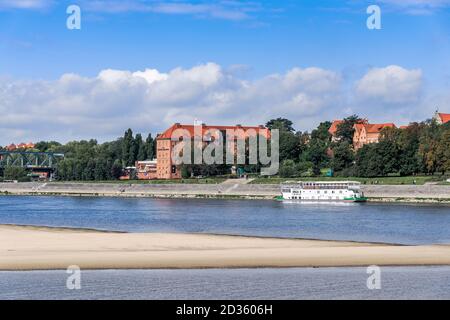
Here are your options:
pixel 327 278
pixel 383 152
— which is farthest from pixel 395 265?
pixel 383 152

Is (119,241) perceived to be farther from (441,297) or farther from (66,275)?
(441,297)

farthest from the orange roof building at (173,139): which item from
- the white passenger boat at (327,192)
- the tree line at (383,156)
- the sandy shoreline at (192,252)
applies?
the sandy shoreline at (192,252)

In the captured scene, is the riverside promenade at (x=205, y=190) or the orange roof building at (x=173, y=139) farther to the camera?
the orange roof building at (x=173, y=139)

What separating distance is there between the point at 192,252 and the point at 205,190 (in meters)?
107

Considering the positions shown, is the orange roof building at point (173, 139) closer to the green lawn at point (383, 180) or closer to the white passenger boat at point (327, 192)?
the green lawn at point (383, 180)

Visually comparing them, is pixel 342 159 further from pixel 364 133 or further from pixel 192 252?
pixel 192 252

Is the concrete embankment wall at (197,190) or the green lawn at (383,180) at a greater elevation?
the green lawn at (383,180)

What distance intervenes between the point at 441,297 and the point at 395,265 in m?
8.55

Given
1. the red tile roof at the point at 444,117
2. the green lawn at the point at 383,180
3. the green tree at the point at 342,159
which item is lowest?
the green lawn at the point at 383,180

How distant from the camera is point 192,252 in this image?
4444 cm

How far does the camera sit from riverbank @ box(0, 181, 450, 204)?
115m

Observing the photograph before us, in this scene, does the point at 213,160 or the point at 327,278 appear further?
the point at 213,160

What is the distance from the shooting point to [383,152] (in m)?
136

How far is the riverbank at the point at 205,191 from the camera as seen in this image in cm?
11500
